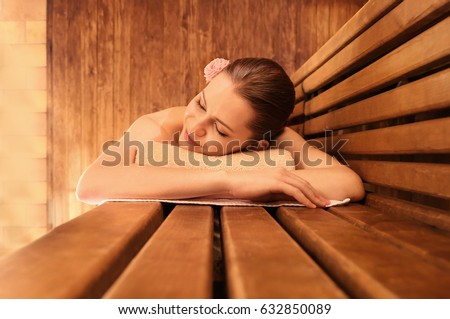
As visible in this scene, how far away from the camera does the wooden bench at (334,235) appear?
473mm

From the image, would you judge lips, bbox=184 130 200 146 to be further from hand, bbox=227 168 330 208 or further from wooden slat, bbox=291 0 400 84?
wooden slat, bbox=291 0 400 84

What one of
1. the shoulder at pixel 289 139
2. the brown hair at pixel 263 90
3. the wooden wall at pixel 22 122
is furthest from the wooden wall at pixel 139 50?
the brown hair at pixel 263 90

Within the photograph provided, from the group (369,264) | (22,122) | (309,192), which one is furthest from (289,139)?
(22,122)

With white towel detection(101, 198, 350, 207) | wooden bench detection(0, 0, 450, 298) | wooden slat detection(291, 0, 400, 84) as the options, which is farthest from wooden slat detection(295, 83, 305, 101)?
white towel detection(101, 198, 350, 207)

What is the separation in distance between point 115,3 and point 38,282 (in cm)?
220

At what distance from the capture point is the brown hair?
1262 mm

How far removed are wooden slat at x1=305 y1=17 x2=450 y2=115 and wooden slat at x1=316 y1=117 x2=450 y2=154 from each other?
0.13 m

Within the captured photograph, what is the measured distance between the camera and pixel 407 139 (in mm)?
990

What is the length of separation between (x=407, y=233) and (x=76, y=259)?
1.84ft

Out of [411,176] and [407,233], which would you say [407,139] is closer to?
[411,176]

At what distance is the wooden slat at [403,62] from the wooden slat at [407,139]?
13 centimetres

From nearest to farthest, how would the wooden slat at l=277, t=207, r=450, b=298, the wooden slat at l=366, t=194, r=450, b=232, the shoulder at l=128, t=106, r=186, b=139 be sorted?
the wooden slat at l=277, t=207, r=450, b=298
the wooden slat at l=366, t=194, r=450, b=232
the shoulder at l=128, t=106, r=186, b=139

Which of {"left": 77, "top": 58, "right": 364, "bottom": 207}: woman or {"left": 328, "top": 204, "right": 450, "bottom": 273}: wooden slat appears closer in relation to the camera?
{"left": 328, "top": 204, "right": 450, "bottom": 273}: wooden slat

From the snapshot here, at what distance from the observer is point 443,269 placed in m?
0.53
